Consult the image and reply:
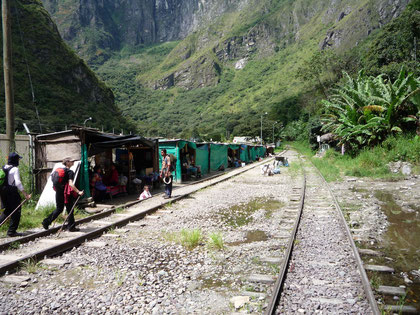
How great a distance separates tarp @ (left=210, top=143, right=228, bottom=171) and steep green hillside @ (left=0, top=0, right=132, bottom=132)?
135 ft

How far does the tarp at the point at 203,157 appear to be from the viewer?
20.1 m

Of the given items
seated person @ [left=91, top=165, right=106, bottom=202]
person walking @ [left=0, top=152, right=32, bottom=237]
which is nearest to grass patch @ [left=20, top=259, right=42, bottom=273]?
person walking @ [left=0, top=152, right=32, bottom=237]

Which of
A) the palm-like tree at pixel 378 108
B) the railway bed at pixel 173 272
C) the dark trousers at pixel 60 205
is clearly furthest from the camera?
the palm-like tree at pixel 378 108

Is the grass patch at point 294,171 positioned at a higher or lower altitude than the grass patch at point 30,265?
lower

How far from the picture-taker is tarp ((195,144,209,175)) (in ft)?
65.9

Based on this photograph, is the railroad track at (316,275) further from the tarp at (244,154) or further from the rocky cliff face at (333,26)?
the rocky cliff face at (333,26)

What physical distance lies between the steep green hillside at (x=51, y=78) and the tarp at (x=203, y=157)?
142 ft

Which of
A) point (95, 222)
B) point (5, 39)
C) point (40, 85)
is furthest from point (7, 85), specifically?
point (40, 85)

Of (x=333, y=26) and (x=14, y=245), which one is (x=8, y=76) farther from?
(x=333, y=26)

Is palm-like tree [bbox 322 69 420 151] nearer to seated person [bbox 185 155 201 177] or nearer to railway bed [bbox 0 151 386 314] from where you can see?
seated person [bbox 185 155 201 177]

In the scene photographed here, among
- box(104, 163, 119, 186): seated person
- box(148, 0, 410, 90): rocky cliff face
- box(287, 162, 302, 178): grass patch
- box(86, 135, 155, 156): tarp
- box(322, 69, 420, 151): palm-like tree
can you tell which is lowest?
box(287, 162, 302, 178): grass patch

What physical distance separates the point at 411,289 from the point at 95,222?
6.75 m

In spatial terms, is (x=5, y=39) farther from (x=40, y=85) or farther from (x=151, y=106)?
(x=151, y=106)

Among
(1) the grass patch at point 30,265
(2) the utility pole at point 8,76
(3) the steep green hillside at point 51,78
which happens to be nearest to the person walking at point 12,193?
(1) the grass patch at point 30,265
